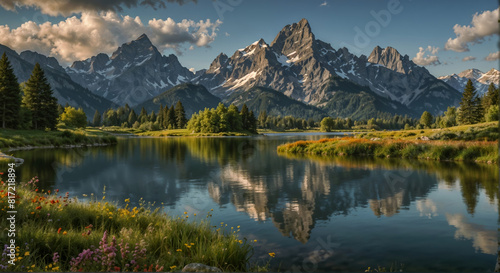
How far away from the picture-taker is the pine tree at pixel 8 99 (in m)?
75.1

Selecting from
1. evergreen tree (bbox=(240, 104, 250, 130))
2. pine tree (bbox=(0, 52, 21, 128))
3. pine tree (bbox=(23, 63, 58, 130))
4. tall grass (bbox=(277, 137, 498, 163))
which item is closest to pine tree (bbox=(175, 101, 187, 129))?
evergreen tree (bbox=(240, 104, 250, 130))

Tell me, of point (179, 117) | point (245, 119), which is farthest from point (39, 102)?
point (179, 117)

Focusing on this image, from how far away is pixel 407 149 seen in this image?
4831 centimetres

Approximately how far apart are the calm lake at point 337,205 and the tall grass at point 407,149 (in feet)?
13.9

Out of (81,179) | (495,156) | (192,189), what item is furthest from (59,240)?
(495,156)

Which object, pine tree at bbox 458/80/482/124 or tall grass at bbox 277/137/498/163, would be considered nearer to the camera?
tall grass at bbox 277/137/498/163

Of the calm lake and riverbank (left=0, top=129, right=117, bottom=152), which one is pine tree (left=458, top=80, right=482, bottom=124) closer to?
the calm lake

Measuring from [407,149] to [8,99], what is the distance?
8646 cm

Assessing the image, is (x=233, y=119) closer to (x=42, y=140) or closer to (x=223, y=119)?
(x=223, y=119)

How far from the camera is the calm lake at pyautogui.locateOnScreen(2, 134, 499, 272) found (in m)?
11.7

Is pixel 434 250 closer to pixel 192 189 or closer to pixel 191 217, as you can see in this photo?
pixel 191 217

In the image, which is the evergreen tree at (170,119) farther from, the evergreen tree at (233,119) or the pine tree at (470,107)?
the pine tree at (470,107)

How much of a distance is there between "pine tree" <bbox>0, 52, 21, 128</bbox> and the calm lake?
5240cm

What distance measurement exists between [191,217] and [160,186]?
35.6ft
